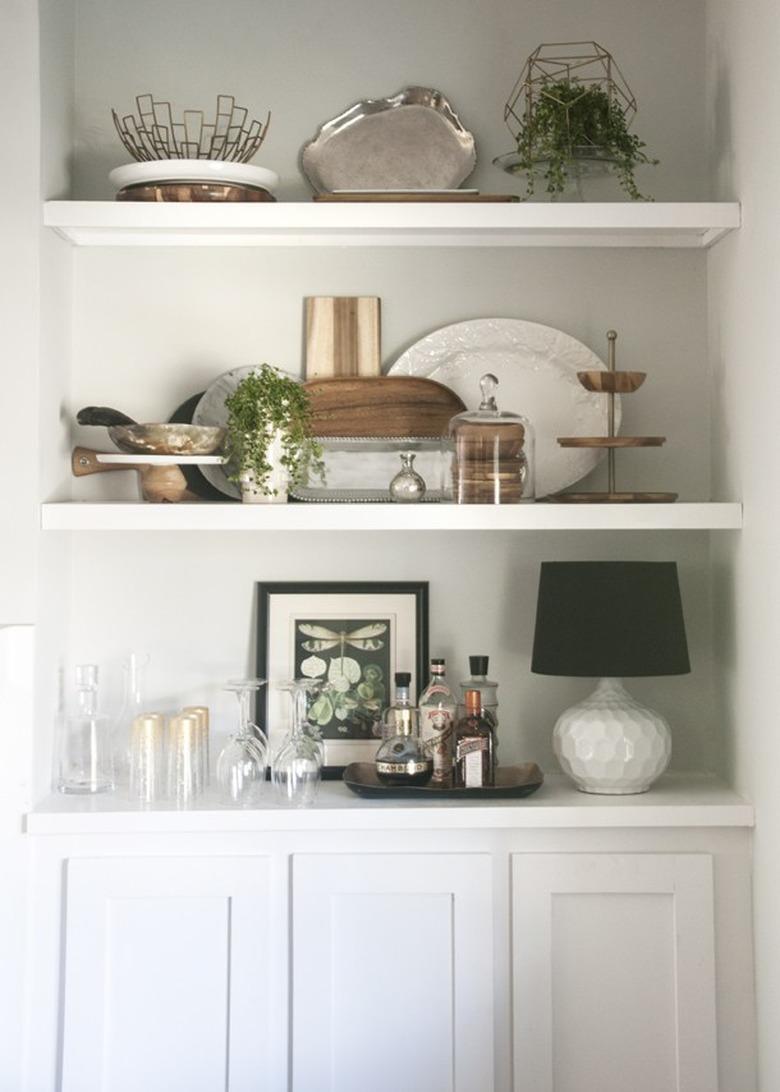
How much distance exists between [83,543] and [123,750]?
414 millimetres

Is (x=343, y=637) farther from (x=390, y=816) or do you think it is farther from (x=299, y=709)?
(x=390, y=816)

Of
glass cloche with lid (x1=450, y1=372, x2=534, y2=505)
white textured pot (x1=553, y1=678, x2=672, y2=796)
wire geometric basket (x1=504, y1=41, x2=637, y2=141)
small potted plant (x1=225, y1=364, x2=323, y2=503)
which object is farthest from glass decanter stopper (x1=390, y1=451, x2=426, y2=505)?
wire geometric basket (x1=504, y1=41, x2=637, y2=141)

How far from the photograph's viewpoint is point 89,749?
2.45 meters

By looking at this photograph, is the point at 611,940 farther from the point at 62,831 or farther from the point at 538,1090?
the point at 62,831

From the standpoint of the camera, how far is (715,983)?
91.3 inches

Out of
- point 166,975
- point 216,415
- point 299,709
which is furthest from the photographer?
point 216,415

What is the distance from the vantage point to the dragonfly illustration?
2.58 m

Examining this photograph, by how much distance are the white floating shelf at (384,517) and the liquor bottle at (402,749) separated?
304mm

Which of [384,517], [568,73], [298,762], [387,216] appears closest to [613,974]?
[298,762]

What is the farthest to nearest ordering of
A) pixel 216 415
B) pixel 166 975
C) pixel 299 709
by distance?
pixel 216 415, pixel 299 709, pixel 166 975

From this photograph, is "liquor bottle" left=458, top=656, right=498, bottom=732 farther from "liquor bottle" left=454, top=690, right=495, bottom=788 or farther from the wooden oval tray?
the wooden oval tray

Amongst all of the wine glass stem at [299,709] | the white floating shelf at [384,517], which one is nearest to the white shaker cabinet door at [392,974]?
the wine glass stem at [299,709]

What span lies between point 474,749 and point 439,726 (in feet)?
0.26

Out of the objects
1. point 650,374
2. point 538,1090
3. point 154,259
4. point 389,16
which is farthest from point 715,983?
point 389,16
